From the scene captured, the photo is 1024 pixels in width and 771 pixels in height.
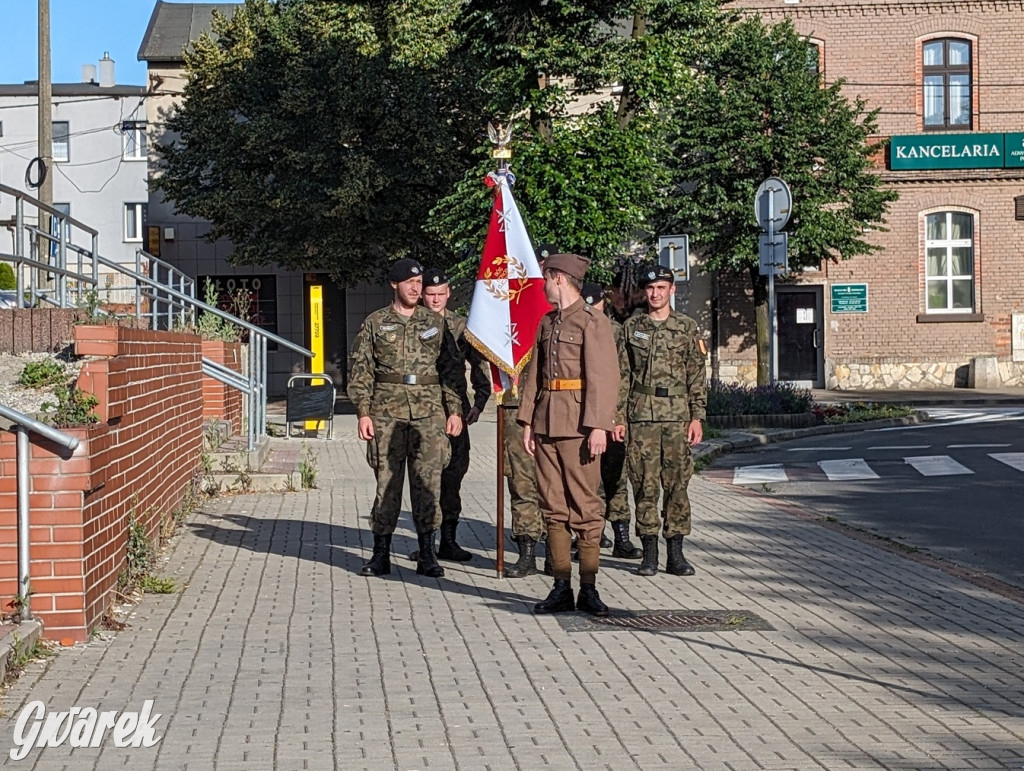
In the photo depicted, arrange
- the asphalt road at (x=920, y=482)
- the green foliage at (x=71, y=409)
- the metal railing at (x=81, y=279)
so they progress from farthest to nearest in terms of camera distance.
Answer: the asphalt road at (x=920, y=482) < the metal railing at (x=81, y=279) < the green foliage at (x=71, y=409)

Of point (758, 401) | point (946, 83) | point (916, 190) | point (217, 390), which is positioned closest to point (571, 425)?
point (217, 390)

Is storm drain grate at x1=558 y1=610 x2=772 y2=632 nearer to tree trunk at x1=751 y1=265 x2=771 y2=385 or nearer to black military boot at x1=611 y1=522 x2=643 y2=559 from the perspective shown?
black military boot at x1=611 y1=522 x2=643 y2=559

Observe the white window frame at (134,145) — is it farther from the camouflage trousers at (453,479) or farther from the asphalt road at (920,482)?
the camouflage trousers at (453,479)

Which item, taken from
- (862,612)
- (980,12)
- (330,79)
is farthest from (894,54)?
(862,612)

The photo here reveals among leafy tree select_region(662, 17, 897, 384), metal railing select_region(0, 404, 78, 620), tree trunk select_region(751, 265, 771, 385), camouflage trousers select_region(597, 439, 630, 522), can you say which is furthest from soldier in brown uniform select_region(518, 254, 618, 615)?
tree trunk select_region(751, 265, 771, 385)

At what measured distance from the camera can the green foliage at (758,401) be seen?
23.2 metres

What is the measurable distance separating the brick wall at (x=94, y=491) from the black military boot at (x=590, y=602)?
2.55 m

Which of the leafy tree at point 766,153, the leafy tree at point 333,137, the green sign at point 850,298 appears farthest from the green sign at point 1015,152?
the leafy tree at point 333,137

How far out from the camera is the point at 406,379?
9.30 meters

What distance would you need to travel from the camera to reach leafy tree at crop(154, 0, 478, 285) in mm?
30703

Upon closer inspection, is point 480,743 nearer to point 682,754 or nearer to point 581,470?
point 682,754

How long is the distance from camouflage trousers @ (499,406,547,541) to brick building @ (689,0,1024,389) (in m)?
27.3

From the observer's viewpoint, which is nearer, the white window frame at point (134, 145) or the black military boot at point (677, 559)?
the black military boot at point (677, 559)

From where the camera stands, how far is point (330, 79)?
102ft
